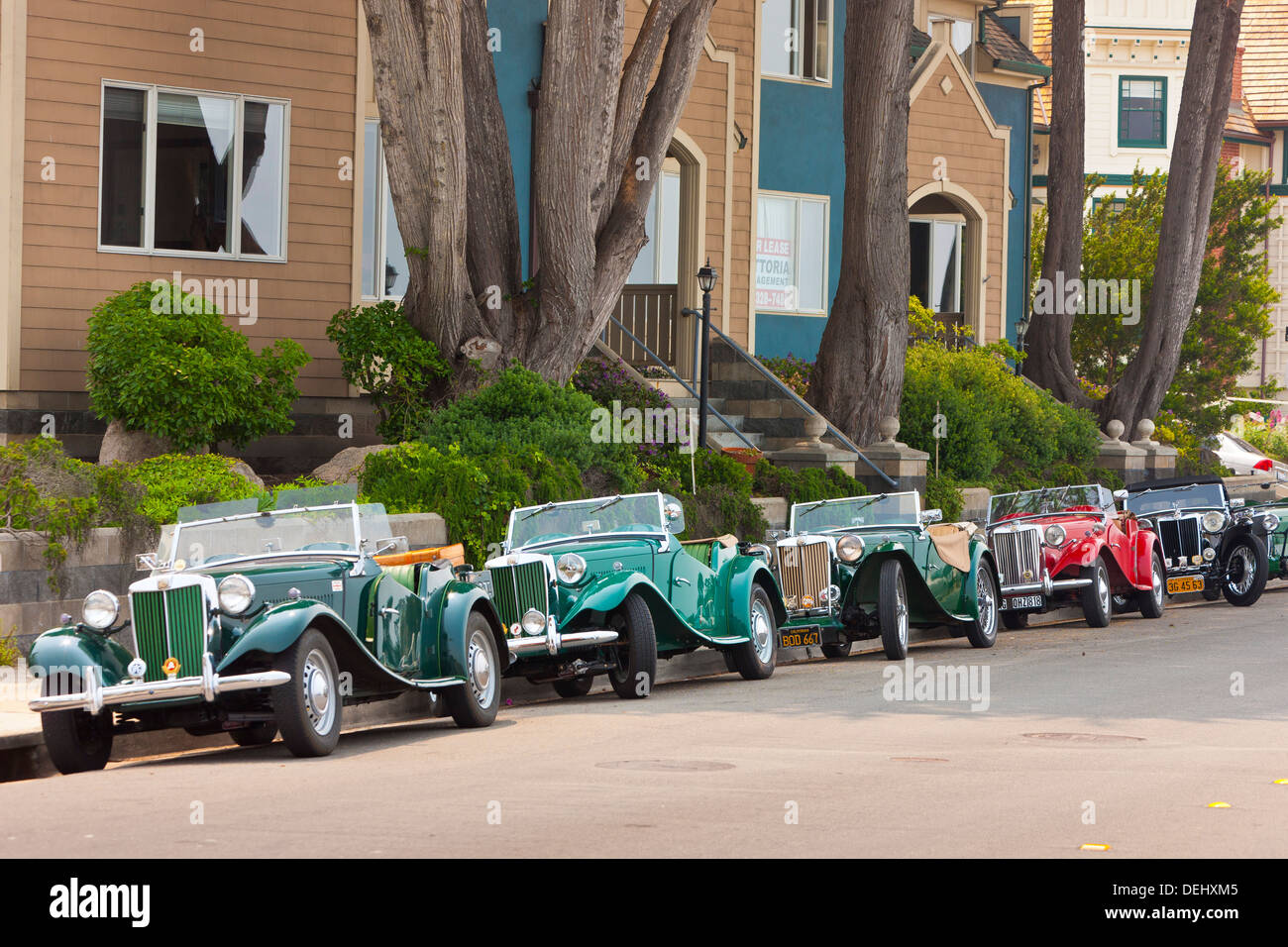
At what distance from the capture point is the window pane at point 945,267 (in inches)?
1368

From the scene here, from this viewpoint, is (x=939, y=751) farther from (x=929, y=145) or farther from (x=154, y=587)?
(x=929, y=145)

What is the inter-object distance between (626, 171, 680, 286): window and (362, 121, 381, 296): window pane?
6.32 meters

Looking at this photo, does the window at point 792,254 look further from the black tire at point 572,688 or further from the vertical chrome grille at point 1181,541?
the black tire at point 572,688

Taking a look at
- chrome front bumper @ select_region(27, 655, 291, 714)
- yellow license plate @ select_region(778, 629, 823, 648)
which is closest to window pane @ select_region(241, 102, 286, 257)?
yellow license plate @ select_region(778, 629, 823, 648)

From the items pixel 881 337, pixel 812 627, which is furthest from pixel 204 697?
pixel 881 337

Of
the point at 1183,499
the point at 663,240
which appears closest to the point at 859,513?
the point at 1183,499

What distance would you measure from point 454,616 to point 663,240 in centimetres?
1746

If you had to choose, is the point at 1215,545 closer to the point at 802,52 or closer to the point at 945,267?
the point at 802,52

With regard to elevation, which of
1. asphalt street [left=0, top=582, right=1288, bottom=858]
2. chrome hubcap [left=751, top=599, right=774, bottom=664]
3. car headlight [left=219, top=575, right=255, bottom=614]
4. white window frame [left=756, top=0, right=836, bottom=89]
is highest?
white window frame [left=756, top=0, right=836, bottom=89]

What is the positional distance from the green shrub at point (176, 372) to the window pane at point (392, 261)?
4.36 m

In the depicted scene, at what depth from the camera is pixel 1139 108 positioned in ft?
181

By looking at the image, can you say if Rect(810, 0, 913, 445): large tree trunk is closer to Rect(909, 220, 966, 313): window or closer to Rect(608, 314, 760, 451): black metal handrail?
Rect(608, 314, 760, 451): black metal handrail

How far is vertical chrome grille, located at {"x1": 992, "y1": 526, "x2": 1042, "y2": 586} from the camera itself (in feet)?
64.0

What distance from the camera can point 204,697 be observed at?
1004 cm
